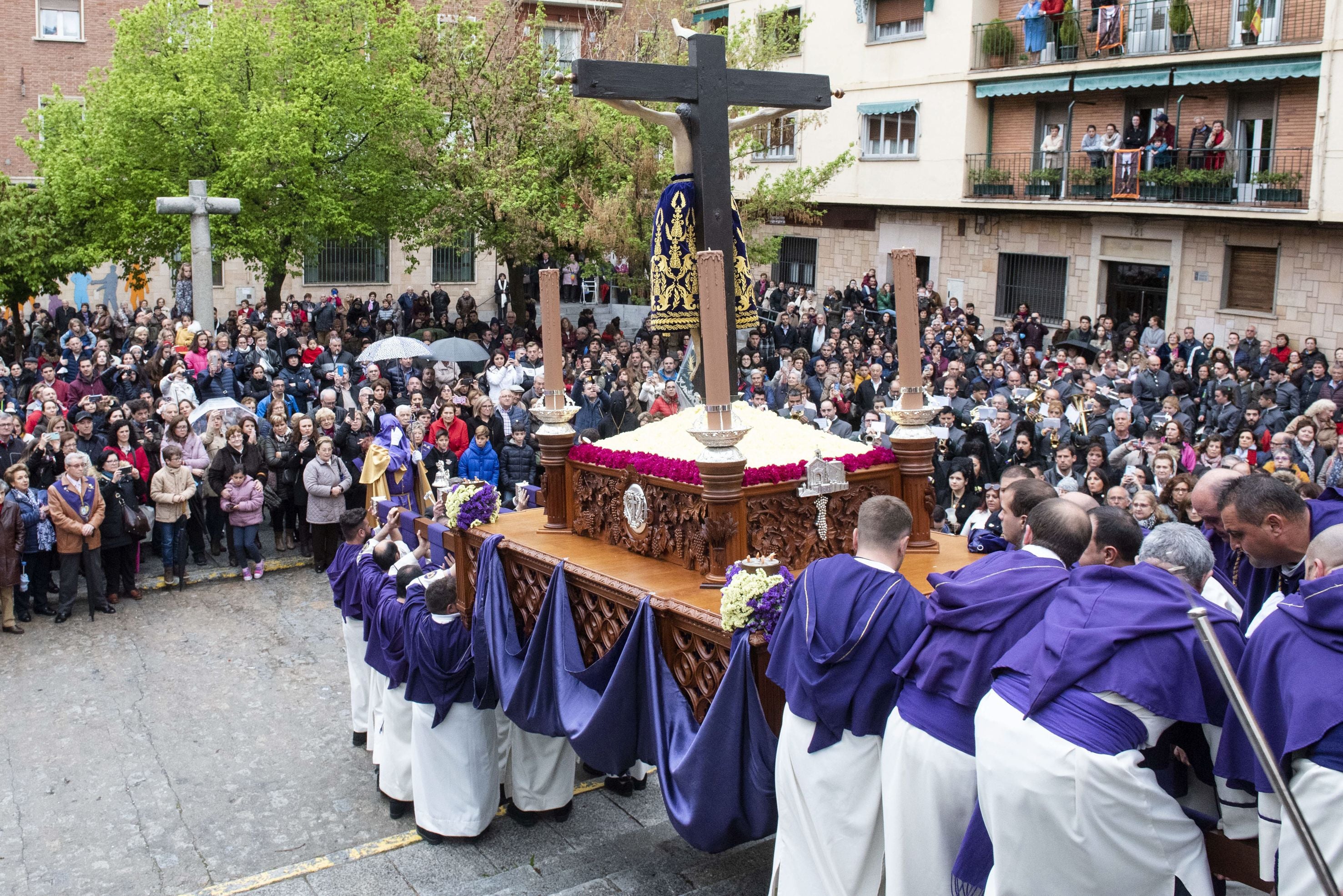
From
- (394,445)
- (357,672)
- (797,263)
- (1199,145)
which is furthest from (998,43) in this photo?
(357,672)

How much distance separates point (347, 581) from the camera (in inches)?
331

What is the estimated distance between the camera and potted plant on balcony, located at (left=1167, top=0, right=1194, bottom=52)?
864 inches

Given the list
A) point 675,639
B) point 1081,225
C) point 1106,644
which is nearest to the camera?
point 1106,644

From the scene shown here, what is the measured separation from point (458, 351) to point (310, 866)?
11710 mm

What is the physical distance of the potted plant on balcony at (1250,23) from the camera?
21.1m

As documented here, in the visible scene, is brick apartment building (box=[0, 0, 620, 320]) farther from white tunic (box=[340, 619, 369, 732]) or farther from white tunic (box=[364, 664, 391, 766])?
white tunic (box=[364, 664, 391, 766])

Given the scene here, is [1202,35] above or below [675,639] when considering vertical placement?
above

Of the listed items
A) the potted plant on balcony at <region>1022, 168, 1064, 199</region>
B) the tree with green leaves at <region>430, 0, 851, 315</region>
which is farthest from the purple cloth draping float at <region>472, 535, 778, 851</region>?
the potted plant on balcony at <region>1022, 168, 1064, 199</region>

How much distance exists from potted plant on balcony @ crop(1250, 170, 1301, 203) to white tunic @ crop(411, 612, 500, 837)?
1821 centimetres

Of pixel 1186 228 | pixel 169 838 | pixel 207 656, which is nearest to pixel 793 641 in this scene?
pixel 169 838

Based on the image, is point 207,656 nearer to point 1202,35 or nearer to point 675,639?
point 675,639

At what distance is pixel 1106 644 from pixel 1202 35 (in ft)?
70.3

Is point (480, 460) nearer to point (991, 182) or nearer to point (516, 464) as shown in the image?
point (516, 464)

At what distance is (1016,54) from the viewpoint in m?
25.6
